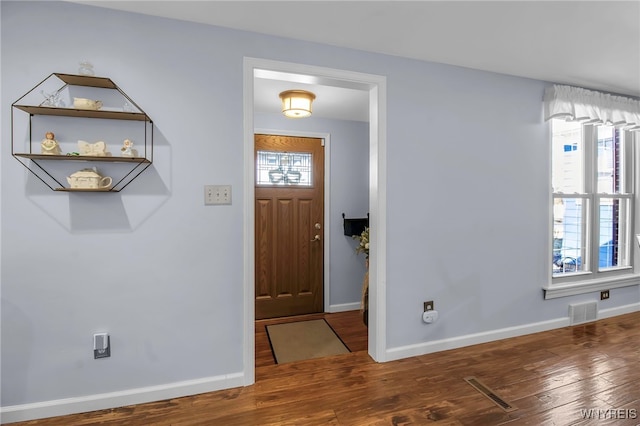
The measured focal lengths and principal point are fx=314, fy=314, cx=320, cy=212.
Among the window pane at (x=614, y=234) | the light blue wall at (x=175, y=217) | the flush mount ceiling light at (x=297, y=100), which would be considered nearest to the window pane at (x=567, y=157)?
the window pane at (x=614, y=234)

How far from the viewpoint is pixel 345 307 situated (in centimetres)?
376

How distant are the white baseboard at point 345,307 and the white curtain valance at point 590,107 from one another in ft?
8.98

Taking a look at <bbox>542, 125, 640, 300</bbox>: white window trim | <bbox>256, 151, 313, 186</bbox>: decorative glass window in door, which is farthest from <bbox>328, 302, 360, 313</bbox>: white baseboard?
<bbox>542, 125, 640, 300</bbox>: white window trim

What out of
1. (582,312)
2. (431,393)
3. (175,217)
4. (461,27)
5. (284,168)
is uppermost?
(461,27)

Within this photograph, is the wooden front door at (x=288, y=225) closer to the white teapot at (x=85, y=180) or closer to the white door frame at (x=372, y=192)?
the white door frame at (x=372, y=192)

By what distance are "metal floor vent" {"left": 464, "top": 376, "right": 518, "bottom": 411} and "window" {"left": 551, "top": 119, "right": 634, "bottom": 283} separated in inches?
62.8

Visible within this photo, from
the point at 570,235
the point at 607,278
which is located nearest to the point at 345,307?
the point at 570,235

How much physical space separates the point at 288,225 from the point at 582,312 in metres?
3.11

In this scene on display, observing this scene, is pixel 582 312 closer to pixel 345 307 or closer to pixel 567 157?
pixel 567 157

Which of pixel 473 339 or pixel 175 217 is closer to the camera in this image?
pixel 175 217

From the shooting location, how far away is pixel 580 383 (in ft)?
6.84

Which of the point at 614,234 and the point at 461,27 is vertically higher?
the point at 461,27

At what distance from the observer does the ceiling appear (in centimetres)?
176

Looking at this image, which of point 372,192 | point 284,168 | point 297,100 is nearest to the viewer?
point 372,192
